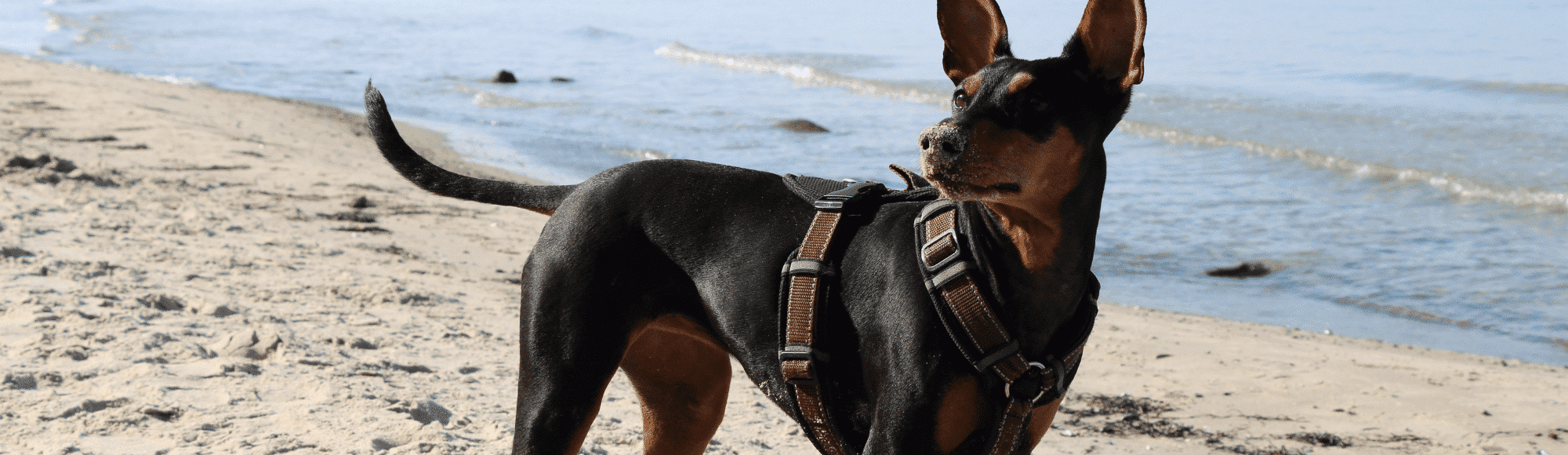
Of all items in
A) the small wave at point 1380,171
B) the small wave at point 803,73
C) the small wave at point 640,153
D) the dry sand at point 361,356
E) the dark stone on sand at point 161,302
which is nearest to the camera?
the dry sand at point 361,356

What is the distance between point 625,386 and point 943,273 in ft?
8.99

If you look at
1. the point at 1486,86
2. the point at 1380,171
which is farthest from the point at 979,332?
the point at 1486,86

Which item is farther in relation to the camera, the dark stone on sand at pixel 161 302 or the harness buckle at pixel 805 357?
the dark stone on sand at pixel 161 302

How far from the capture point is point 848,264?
88.7 inches

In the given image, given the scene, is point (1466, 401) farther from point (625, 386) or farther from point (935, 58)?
point (935, 58)

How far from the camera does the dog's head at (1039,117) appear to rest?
1.89m

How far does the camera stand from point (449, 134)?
518 inches

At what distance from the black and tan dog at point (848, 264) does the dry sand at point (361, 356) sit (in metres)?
1.16

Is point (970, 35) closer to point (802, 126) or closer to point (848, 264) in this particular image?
point (848, 264)

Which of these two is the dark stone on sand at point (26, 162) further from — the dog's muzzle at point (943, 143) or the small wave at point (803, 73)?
the small wave at point (803, 73)

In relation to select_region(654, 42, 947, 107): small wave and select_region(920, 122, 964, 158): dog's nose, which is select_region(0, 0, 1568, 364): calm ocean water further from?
select_region(920, 122, 964, 158): dog's nose

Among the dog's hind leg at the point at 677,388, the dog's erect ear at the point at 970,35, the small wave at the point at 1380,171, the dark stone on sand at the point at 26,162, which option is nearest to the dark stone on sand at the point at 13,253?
the dark stone on sand at the point at 26,162

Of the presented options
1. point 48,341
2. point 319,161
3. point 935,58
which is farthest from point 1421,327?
point 935,58

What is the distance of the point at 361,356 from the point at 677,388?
6.80ft
